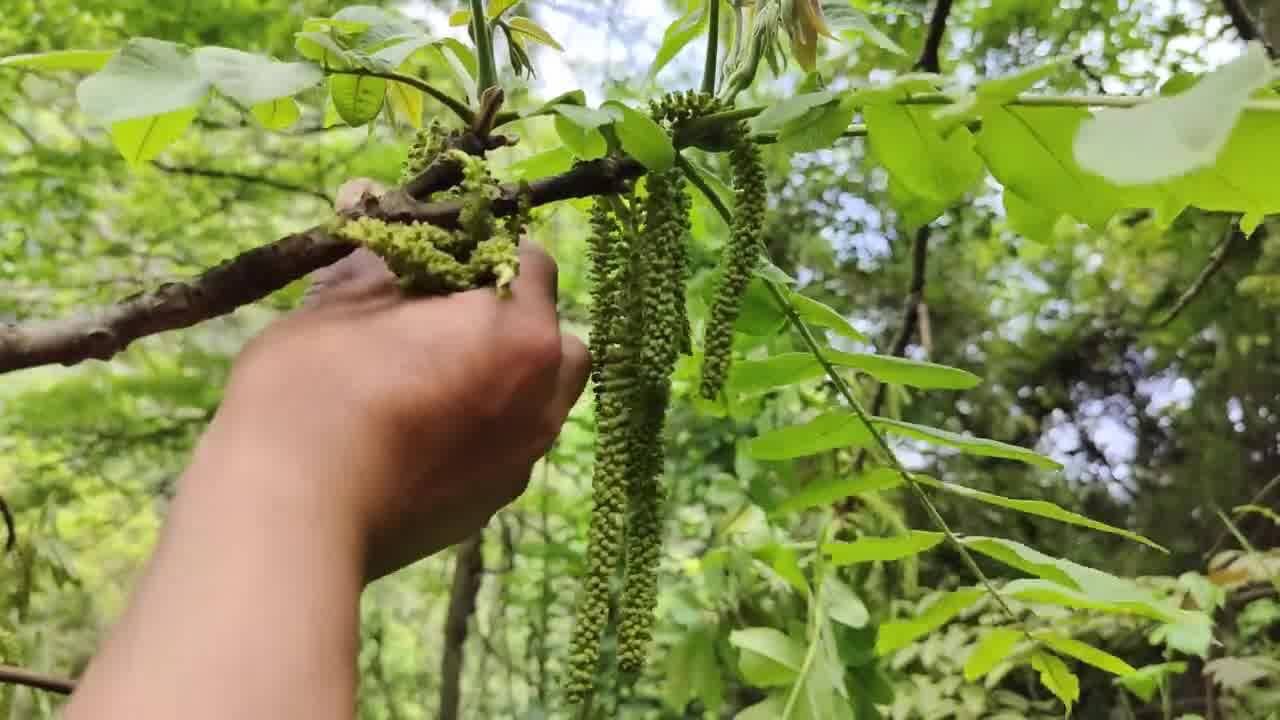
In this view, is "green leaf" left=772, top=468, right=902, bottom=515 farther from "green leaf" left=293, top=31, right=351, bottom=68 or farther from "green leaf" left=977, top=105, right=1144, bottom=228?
"green leaf" left=293, top=31, right=351, bottom=68

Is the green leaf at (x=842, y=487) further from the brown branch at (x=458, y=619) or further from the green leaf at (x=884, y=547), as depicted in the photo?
the brown branch at (x=458, y=619)

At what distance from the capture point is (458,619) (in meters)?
1.65

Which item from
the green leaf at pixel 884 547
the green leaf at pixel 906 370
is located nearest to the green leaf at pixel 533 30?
the green leaf at pixel 906 370

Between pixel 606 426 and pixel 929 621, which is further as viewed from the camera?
pixel 929 621

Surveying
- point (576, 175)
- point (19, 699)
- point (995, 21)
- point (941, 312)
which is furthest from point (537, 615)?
point (576, 175)

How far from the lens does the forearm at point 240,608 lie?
1.14 feet

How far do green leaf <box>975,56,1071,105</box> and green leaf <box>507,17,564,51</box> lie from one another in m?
0.35

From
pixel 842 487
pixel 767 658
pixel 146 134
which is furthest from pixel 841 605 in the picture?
pixel 146 134

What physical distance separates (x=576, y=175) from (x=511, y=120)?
46 mm

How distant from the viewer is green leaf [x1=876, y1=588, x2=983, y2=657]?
776 mm

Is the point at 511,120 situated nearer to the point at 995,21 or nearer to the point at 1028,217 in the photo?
the point at 1028,217

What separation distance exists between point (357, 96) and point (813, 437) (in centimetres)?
37

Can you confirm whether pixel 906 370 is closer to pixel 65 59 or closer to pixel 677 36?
pixel 677 36

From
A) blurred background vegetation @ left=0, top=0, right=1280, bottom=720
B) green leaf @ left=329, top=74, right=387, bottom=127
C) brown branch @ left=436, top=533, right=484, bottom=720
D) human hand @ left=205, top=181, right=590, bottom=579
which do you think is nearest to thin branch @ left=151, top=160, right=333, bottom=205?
blurred background vegetation @ left=0, top=0, right=1280, bottom=720
